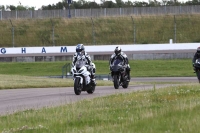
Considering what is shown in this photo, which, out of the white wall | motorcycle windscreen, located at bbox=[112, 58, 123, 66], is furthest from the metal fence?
motorcycle windscreen, located at bbox=[112, 58, 123, 66]

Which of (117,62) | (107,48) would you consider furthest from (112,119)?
(107,48)

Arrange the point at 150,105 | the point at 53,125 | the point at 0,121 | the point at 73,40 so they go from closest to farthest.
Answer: the point at 53,125
the point at 0,121
the point at 150,105
the point at 73,40

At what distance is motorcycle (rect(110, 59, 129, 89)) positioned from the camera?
79.3ft

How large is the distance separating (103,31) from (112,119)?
53.3 metres

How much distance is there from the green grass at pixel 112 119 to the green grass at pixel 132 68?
102 ft

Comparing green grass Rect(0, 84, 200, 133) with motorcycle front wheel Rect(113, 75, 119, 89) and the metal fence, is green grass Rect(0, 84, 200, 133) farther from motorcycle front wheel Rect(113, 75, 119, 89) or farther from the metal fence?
the metal fence

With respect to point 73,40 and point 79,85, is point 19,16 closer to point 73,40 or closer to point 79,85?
point 73,40

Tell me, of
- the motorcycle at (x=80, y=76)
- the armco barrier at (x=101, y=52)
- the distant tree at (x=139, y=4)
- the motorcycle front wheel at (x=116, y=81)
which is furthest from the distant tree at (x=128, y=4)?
the motorcycle at (x=80, y=76)

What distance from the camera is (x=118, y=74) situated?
2442 cm

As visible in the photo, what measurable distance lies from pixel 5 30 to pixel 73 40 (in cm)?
690

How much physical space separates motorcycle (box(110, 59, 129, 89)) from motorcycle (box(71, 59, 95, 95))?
326cm

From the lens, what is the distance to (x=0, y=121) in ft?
38.8

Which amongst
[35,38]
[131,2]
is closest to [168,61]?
[35,38]

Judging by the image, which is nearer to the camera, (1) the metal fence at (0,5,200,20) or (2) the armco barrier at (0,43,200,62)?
(2) the armco barrier at (0,43,200,62)
